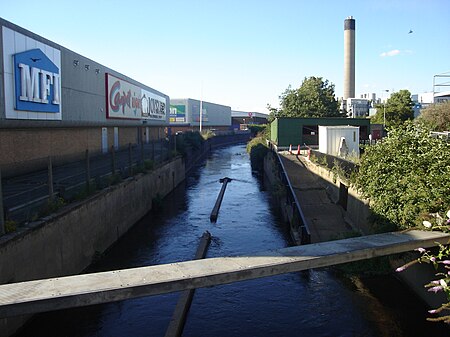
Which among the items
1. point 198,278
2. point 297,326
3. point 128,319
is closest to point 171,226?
point 128,319

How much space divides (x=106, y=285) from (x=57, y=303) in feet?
2.32

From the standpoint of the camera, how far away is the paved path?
15.0m

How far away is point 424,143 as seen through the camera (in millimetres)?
10695

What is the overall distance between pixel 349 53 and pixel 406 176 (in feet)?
280

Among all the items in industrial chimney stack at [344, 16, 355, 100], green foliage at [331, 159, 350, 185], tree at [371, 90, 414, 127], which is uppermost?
industrial chimney stack at [344, 16, 355, 100]

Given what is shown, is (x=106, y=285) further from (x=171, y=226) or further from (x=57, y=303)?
(x=171, y=226)

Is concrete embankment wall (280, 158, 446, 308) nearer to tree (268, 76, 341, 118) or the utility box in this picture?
the utility box

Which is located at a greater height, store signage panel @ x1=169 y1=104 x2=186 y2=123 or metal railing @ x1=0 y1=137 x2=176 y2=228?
store signage panel @ x1=169 y1=104 x2=186 y2=123

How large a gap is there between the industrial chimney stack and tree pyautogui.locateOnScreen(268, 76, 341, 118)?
33.9 meters

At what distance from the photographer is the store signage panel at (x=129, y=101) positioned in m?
28.9

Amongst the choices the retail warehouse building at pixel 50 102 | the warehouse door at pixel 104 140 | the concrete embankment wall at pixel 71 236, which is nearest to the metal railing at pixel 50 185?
the concrete embankment wall at pixel 71 236

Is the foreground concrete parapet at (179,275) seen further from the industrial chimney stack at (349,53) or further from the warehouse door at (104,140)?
the industrial chimney stack at (349,53)

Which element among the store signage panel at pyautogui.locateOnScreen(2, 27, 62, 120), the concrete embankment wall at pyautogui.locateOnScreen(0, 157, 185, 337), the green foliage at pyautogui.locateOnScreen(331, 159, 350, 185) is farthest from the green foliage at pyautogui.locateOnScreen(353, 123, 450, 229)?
the store signage panel at pyautogui.locateOnScreen(2, 27, 62, 120)

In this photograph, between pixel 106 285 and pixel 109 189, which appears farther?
pixel 109 189
